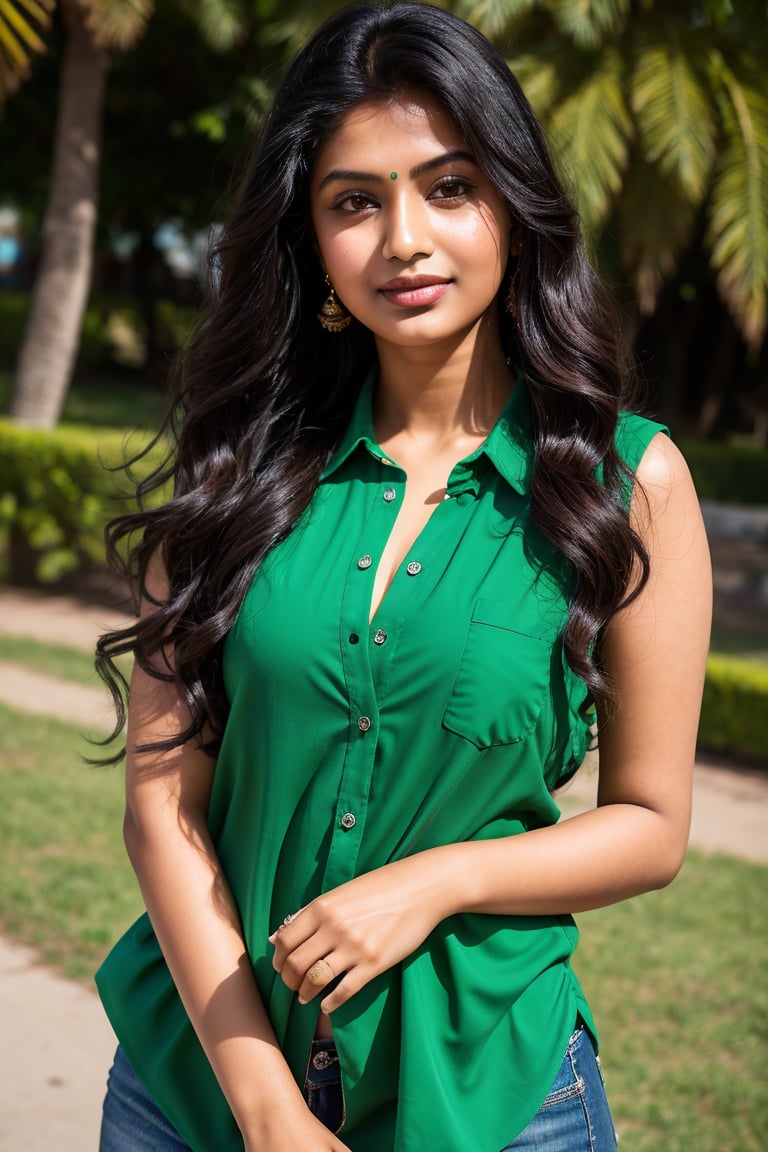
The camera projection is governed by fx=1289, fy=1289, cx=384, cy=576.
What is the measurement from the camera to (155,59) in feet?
57.8

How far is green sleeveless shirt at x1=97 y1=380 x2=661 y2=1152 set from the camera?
5.24ft

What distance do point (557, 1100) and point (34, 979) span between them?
2.99 m

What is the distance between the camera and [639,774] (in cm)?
166

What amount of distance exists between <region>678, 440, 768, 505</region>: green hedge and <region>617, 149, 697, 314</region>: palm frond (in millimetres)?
7361

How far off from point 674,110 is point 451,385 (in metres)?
7.37

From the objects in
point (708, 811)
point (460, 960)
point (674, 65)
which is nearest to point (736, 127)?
point (674, 65)

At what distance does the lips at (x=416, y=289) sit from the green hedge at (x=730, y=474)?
15.2m

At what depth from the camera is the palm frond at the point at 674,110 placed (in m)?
8.41

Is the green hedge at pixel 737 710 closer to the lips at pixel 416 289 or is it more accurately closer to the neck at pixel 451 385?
the neck at pixel 451 385

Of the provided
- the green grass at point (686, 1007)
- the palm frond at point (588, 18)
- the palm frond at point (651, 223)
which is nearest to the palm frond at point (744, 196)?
the palm frond at point (651, 223)

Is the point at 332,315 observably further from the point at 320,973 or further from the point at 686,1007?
the point at 686,1007

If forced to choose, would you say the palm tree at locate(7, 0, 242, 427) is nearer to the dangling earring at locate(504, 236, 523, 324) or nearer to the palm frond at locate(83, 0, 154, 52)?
the palm frond at locate(83, 0, 154, 52)

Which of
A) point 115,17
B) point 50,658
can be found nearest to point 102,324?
point 115,17

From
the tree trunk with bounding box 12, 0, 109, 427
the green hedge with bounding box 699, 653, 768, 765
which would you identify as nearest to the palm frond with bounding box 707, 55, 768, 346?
the green hedge with bounding box 699, 653, 768, 765
